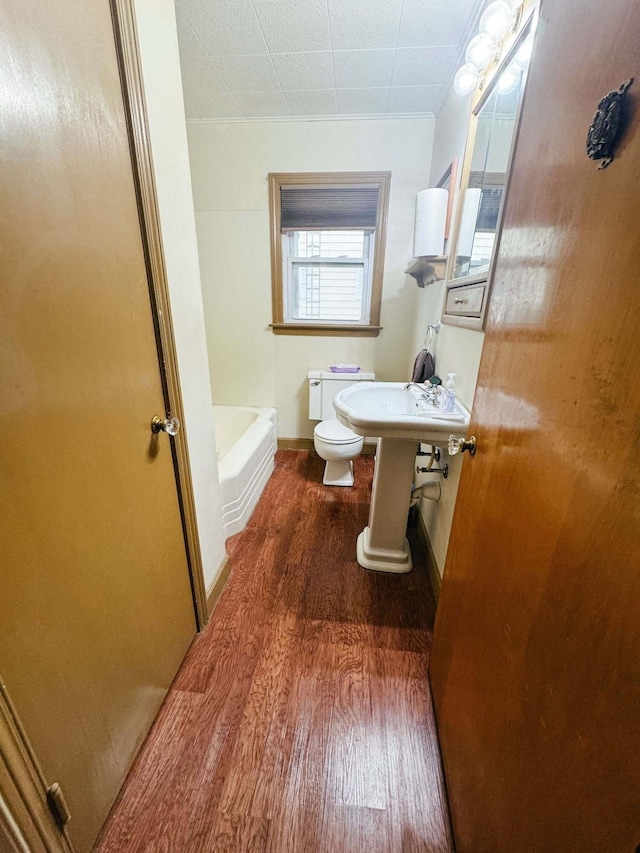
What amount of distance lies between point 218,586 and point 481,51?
2.39 m

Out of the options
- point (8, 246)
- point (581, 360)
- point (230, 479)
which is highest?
point (8, 246)

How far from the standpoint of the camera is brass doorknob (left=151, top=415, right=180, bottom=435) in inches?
38.8

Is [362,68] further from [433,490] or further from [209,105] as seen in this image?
[433,490]

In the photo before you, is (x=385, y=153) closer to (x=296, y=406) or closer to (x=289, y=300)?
(x=289, y=300)

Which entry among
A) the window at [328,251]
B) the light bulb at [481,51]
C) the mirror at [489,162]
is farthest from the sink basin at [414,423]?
the window at [328,251]

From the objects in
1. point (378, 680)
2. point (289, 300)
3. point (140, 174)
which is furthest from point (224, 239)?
point (378, 680)

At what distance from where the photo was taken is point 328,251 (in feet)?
8.75

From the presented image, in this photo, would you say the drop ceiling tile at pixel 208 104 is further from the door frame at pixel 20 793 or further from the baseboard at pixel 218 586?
the door frame at pixel 20 793

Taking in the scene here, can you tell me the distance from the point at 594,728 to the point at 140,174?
1388mm

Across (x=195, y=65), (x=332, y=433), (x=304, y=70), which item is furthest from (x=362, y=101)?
(x=332, y=433)

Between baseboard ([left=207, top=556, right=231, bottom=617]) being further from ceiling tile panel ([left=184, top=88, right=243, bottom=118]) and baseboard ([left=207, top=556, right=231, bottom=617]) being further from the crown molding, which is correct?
the crown molding

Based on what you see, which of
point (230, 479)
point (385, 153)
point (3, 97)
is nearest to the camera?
point (3, 97)

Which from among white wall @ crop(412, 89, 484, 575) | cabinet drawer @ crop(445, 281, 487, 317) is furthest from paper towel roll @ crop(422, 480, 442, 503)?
cabinet drawer @ crop(445, 281, 487, 317)

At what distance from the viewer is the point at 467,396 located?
1392 mm
